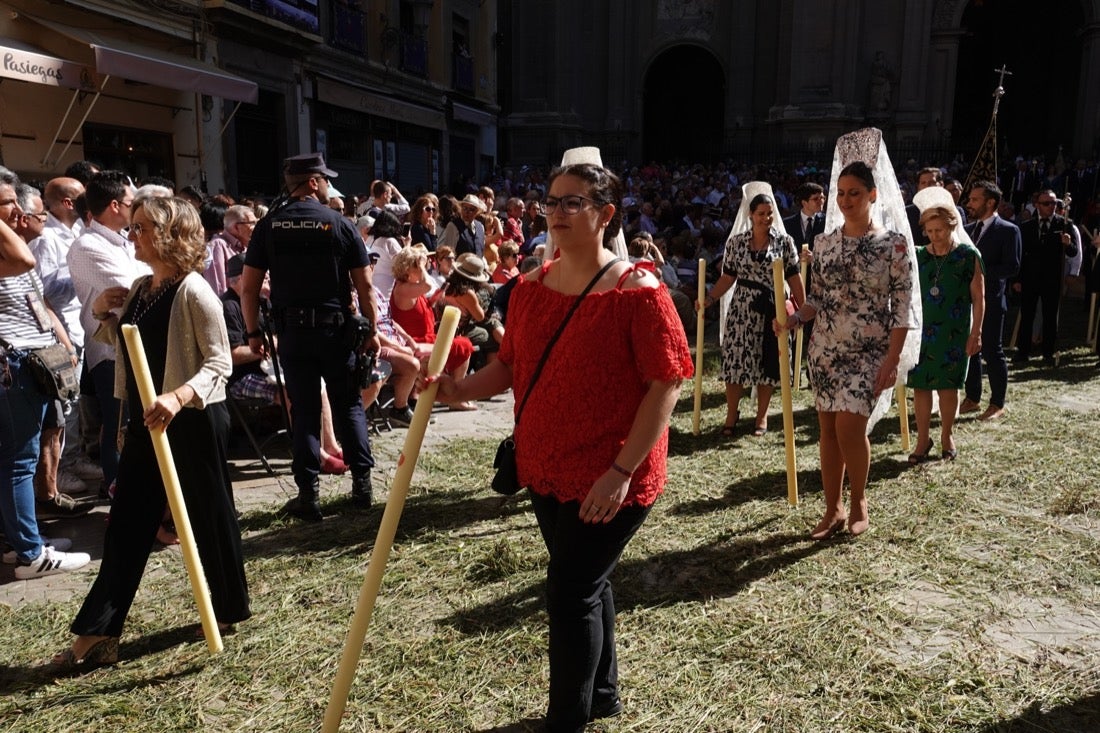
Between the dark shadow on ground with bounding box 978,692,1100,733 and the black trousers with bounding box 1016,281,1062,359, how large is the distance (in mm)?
8151

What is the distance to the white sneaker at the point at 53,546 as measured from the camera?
14.2 feet

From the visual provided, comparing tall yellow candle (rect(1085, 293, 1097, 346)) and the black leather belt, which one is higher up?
the black leather belt

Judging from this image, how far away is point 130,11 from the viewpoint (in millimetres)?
12844

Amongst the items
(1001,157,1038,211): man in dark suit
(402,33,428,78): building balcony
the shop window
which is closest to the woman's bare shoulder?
the shop window

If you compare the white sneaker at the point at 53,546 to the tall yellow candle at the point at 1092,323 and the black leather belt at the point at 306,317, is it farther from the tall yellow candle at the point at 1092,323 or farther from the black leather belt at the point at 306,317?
the tall yellow candle at the point at 1092,323

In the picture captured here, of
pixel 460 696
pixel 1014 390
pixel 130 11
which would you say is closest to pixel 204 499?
pixel 460 696

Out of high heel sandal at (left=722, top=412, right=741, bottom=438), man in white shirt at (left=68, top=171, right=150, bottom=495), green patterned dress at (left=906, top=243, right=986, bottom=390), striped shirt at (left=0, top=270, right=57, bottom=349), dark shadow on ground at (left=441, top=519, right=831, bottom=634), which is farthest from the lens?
high heel sandal at (left=722, top=412, right=741, bottom=438)

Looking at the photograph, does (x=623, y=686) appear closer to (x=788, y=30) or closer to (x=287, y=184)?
(x=287, y=184)

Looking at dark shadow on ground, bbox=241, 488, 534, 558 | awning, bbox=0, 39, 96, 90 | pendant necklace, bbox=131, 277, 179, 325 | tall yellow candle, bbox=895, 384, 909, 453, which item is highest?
awning, bbox=0, 39, 96, 90

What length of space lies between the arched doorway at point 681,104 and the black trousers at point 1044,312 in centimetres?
2280

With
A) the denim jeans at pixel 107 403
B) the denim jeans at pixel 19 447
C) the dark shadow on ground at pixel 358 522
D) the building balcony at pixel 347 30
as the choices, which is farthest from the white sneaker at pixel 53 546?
the building balcony at pixel 347 30

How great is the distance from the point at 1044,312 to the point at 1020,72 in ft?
92.2

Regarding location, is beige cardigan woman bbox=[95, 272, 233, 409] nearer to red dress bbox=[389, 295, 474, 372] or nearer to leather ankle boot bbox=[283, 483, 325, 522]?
leather ankle boot bbox=[283, 483, 325, 522]

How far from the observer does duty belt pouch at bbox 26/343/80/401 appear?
13.1 feet
